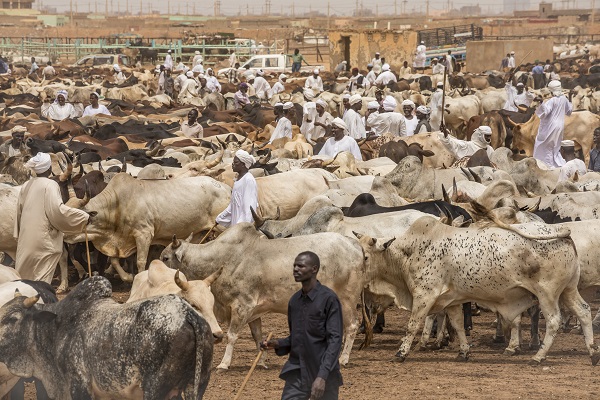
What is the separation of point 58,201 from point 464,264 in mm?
3384

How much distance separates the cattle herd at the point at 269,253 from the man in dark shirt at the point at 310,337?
55 centimetres

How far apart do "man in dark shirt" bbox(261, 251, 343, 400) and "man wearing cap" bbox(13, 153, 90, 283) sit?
131 inches

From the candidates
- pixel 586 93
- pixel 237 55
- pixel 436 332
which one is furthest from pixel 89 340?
pixel 237 55

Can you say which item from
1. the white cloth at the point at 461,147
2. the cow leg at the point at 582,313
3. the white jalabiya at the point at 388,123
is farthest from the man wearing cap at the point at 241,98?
the cow leg at the point at 582,313

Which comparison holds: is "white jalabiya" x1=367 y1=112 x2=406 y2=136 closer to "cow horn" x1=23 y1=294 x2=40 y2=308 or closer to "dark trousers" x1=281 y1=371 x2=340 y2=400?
"cow horn" x1=23 y1=294 x2=40 y2=308

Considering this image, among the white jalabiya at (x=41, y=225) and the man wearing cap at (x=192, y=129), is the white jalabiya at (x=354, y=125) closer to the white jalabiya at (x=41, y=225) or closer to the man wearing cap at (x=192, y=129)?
the man wearing cap at (x=192, y=129)

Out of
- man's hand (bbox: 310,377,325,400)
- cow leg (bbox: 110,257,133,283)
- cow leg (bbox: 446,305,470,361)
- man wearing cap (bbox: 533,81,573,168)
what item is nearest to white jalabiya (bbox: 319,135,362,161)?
cow leg (bbox: 110,257,133,283)

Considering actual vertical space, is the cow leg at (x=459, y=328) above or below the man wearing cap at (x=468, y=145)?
below

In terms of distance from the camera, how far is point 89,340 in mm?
7000

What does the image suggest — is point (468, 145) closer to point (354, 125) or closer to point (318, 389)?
point (354, 125)

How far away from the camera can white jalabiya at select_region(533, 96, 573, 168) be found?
748 inches

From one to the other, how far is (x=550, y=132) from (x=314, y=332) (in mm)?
13231

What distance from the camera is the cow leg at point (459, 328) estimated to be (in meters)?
9.96

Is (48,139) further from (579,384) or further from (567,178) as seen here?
(579,384)
